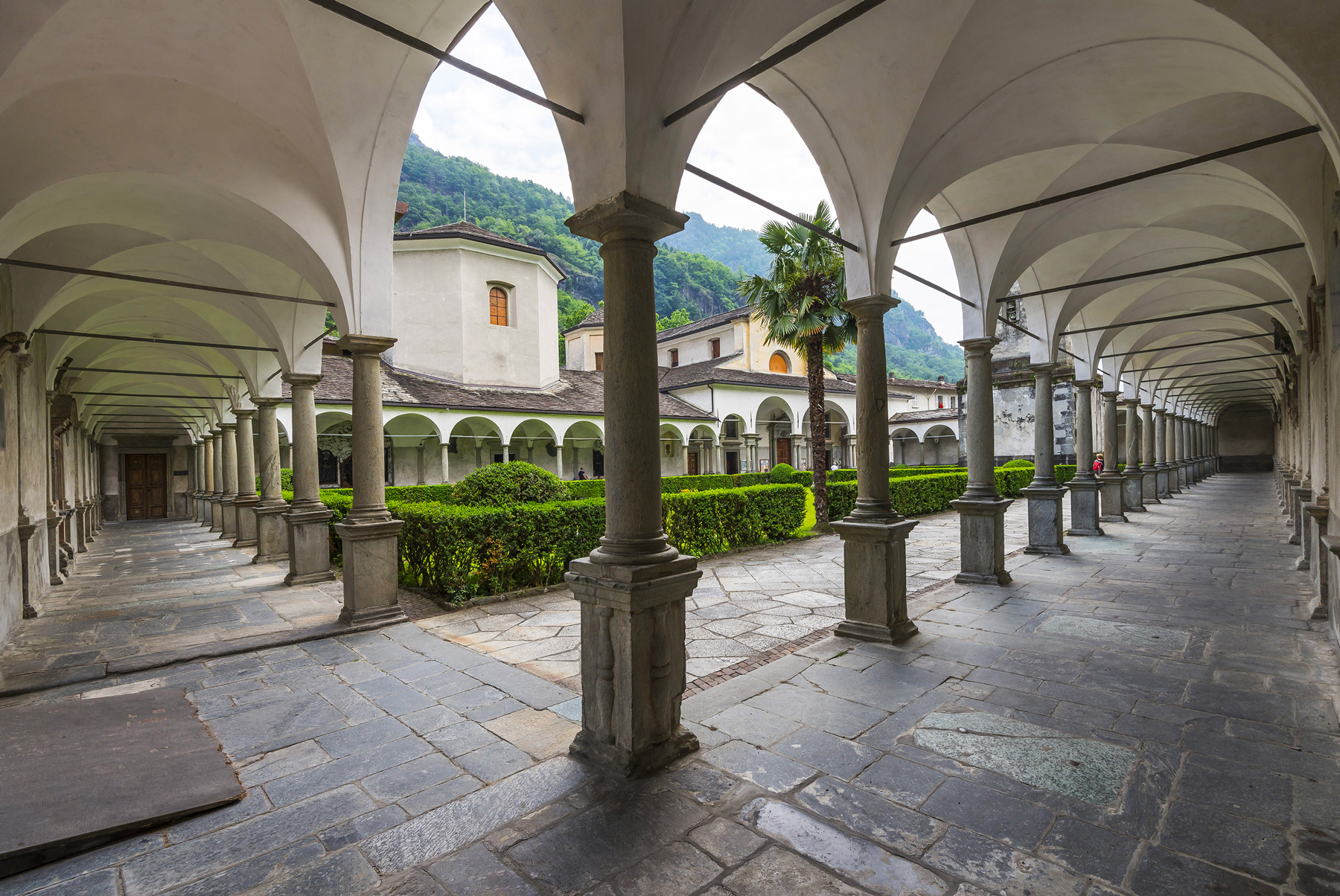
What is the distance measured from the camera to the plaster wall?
75.8ft

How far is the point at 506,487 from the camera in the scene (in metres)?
8.76

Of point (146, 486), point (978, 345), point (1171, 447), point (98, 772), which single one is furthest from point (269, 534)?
point (1171, 447)

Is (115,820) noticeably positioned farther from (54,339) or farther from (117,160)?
(54,339)

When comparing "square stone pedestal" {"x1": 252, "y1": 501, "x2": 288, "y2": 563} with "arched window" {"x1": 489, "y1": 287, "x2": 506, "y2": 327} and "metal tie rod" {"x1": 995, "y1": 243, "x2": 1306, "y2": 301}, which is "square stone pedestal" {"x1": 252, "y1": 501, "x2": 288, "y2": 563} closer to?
"metal tie rod" {"x1": 995, "y1": 243, "x2": 1306, "y2": 301}

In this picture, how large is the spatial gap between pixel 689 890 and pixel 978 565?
21.5 feet

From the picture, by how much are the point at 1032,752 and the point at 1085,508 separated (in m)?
10.3

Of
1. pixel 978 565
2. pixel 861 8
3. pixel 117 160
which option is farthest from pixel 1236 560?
pixel 117 160

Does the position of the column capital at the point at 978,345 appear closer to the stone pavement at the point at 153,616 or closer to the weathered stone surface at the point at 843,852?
the weathered stone surface at the point at 843,852

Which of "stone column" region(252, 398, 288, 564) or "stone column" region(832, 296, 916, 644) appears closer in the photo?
"stone column" region(832, 296, 916, 644)

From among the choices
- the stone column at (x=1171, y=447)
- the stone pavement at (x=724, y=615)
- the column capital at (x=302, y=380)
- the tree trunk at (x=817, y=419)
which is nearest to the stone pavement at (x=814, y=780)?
the stone pavement at (x=724, y=615)

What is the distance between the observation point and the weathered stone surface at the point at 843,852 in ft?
7.93

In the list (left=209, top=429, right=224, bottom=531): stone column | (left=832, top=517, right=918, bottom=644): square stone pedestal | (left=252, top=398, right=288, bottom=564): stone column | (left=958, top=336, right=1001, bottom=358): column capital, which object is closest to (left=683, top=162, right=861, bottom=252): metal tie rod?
(left=832, top=517, right=918, bottom=644): square stone pedestal

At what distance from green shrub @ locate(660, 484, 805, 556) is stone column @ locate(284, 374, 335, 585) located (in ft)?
16.9

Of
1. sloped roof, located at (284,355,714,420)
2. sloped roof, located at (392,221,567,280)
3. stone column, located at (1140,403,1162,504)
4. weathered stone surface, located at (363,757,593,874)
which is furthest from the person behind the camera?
sloped roof, located at (392,221,567,280)
